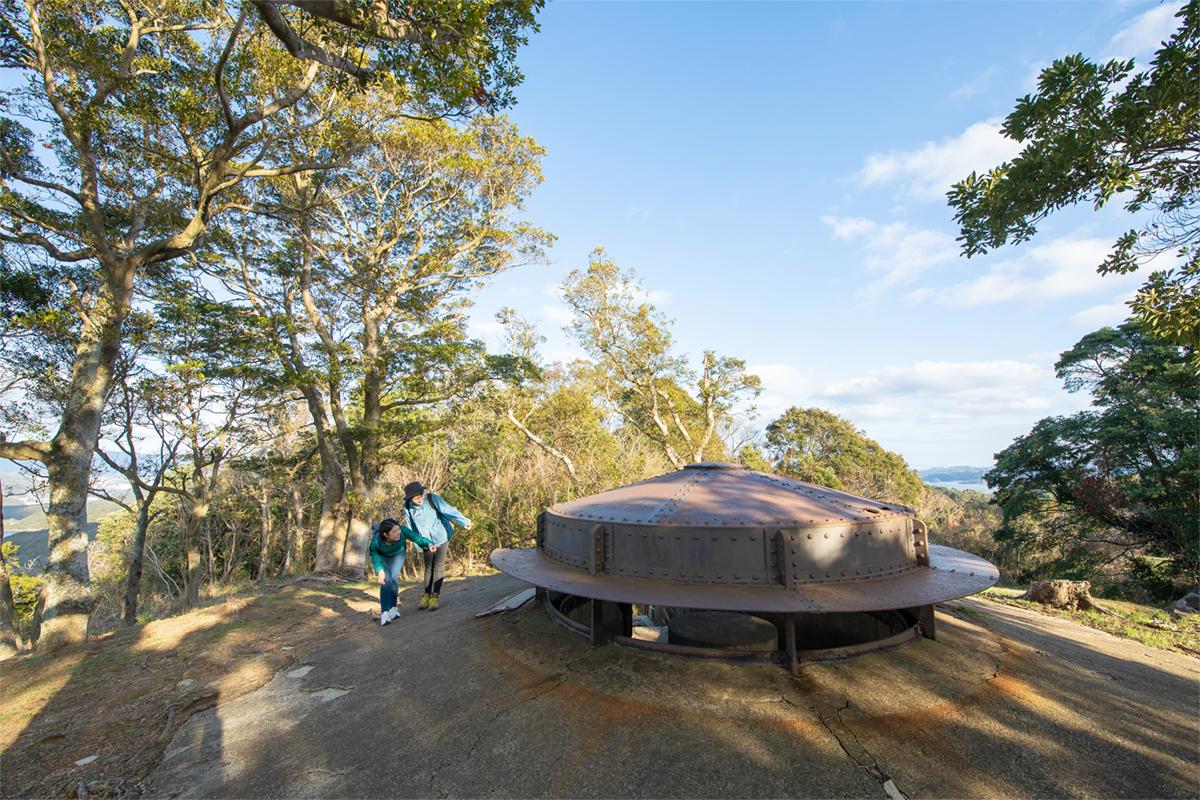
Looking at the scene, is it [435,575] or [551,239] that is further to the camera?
[551,239]

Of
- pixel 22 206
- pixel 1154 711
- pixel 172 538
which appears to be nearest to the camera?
pixel 1154 711

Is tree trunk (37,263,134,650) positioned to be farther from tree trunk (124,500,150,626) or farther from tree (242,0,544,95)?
tree trunk (124,500,150,626)

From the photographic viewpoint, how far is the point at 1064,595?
7.09 metres

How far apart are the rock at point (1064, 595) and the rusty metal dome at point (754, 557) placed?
12.6 ft

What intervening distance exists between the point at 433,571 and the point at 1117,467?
18089mm

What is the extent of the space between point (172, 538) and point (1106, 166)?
35733 millimetres

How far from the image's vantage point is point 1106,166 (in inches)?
218

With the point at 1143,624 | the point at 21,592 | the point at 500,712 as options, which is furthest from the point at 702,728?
the point at 21,592

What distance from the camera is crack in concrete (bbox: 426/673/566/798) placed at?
2.95 m

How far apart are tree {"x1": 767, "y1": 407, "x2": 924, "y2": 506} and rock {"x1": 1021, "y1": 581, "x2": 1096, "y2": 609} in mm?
24275

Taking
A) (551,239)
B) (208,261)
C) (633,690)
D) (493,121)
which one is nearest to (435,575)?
(633,690)

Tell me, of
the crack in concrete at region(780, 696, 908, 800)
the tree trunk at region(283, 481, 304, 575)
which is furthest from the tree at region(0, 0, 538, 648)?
the tree trunk at region(283, 481, 304, 575)

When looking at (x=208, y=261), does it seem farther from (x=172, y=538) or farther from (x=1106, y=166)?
(x=172, y=538)

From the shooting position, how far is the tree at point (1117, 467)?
12039 mm
